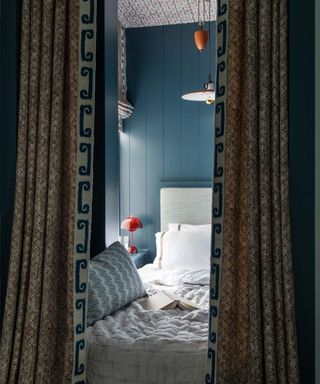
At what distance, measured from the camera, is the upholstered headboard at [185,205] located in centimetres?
446

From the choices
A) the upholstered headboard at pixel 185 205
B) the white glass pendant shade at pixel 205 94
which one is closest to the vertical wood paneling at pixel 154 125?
the upholstered headboard at pixel 185 205

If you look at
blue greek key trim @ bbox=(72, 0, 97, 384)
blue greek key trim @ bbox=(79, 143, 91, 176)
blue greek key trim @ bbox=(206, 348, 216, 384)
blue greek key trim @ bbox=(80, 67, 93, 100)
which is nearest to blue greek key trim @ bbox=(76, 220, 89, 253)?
blue greek key trim @ bbox=(72, 0, 97, 384)

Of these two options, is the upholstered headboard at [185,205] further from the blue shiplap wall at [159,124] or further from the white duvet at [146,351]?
the white duvet at [146,351]

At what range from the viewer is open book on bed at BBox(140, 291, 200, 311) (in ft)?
8.62

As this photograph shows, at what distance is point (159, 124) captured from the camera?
15.3ft

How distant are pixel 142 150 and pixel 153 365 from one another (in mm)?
2890

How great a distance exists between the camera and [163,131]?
4.64 m

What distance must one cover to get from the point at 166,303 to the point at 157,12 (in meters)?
2.78

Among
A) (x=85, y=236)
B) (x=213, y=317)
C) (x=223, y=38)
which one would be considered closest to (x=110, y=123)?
(x=85, y=236)

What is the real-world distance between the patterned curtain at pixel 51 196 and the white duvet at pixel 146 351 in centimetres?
10

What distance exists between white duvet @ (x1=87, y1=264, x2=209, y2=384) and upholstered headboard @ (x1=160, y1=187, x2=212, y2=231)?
2.12m

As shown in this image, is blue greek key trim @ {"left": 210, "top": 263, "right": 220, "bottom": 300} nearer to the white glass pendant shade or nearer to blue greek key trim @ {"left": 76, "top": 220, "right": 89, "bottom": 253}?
blue greek key trim @ {"left": 76, "top": 220, "right": 89, "bottom": 253}

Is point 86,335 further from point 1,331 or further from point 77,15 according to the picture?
point 77,15

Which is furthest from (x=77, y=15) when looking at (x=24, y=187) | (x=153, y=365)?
(x=153, y=365)
